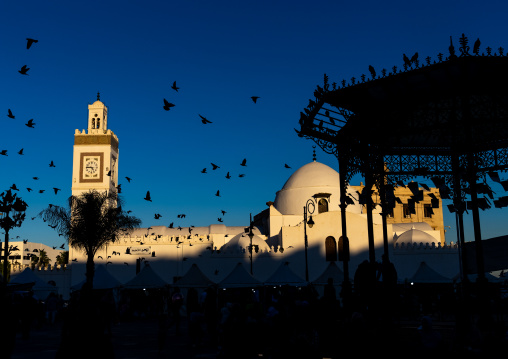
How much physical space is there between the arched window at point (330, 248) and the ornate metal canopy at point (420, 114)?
21625 millimetres

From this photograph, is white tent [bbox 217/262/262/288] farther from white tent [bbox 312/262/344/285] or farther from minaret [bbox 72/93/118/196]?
minaret [bbox 72/93/118/196]

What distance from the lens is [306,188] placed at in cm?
4822

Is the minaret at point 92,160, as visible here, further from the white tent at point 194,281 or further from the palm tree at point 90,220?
the white tent at point 194,281

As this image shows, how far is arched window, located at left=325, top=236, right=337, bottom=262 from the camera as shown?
4069 centimetres

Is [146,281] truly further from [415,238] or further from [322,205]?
[415,238]

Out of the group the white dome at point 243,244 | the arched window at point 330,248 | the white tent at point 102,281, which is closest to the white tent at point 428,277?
the arched window at point 330,248

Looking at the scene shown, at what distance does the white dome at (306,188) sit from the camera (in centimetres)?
4762

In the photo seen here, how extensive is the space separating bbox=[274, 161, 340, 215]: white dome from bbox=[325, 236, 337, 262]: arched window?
5699 mm

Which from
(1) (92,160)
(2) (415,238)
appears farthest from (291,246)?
(1) (92,160)

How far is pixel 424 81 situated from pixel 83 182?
47736 millimetres

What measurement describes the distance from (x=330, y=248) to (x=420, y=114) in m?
26.2

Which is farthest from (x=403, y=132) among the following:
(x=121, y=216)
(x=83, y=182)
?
(x=83, y=182)

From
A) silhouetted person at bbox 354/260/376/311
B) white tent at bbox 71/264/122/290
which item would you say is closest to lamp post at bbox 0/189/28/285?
white tent at bbox 71/264/122/290

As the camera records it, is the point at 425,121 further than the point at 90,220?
No
